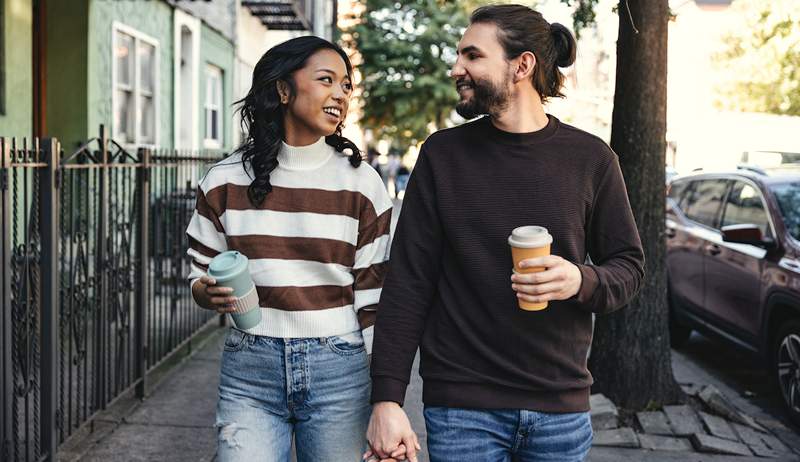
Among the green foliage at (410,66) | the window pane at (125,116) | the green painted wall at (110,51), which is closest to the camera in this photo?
the green painted wall at (110,51)

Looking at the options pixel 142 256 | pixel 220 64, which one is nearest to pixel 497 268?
pixel 142 256

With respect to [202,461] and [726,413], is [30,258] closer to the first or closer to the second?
[202,461]

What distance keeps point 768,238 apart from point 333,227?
4.96m

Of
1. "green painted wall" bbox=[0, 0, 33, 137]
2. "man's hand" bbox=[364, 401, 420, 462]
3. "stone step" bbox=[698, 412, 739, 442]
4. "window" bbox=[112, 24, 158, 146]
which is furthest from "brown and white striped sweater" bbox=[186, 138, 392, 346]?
"window" bbox=[112, 24, 158, 146]

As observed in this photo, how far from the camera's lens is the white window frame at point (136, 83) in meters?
10.7

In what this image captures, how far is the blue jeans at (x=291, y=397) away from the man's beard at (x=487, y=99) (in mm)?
758

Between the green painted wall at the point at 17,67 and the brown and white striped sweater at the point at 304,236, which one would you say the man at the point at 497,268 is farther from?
the green painted wall at the point at 17,67

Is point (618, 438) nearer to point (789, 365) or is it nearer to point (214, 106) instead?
point (789, 365)

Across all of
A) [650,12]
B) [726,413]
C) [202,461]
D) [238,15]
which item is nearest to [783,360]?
[726,413]

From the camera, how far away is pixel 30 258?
417 centimetres

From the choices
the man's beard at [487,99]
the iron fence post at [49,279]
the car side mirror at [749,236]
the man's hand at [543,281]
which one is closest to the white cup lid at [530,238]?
the man's hand at [543,281]

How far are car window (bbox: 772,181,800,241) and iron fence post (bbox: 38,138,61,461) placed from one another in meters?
4.98

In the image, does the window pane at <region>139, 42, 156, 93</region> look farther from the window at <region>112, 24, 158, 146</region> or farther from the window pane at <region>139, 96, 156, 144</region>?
the window pane at <region>139, 96, 156, 144</region>

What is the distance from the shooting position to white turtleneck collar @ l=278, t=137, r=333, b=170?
2.78 meters
